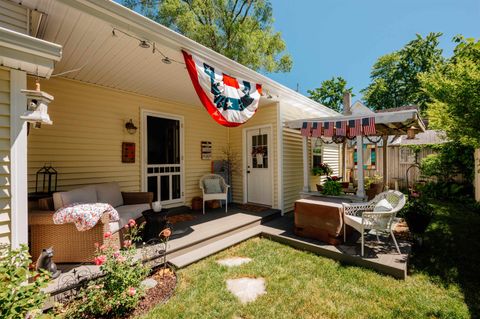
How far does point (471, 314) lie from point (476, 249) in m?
2.22

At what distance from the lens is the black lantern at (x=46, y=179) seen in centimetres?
367

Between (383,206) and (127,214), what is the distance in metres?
4.12

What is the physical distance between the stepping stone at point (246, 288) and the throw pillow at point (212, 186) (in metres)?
3.08

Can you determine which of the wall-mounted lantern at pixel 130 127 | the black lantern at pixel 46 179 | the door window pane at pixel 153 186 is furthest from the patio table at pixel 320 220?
the black lantern at pixel 46 179

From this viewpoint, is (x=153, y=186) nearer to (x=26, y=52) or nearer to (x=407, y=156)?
(x=26, y=52)

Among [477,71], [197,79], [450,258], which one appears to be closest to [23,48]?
[197,79]

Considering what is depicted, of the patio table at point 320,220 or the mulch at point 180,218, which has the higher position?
the patio table at point 320,220

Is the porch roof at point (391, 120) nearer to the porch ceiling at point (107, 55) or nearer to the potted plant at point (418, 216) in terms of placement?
the potted plant at point (418, 216)

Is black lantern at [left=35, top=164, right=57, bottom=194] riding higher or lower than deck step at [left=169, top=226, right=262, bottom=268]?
higher

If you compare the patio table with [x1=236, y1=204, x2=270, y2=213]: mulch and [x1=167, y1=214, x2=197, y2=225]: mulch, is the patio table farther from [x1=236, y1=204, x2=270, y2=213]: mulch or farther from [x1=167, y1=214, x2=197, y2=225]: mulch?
[x1=167, y1=214, x2=197, y2=225]: mulch

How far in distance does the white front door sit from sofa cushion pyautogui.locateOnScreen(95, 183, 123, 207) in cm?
337

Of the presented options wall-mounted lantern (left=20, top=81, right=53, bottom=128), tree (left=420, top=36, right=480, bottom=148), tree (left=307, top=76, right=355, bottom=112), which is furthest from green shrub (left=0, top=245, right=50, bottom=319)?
tree (left=307, top=76, right=355, bottom=112)

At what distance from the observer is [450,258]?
333 centimetres

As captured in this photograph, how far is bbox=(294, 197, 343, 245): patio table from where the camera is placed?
3641mm
